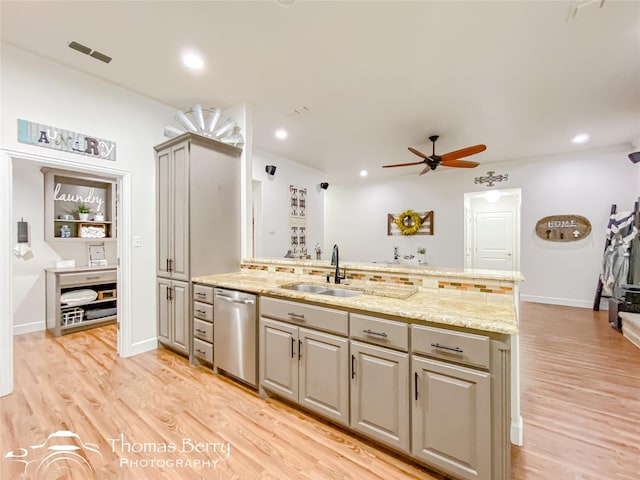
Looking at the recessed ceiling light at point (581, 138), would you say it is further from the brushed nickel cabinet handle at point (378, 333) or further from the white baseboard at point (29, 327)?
the white baseboard at point (29, 327)

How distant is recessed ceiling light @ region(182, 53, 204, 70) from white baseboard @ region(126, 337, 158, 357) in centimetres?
289

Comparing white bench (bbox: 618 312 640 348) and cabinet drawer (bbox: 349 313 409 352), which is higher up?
cabinet drawer (bbox: 349 313 409 352)

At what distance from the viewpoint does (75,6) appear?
75.8 inches

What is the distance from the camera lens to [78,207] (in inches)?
160

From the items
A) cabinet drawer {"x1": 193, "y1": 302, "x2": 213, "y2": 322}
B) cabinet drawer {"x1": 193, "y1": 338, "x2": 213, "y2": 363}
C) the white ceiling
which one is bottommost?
cabinet drawer {"x1": 193, "y1": 338, "x2": 213, "y2": 363}

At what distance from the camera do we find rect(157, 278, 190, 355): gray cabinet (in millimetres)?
2857

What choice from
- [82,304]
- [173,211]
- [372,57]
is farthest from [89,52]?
[82,304]

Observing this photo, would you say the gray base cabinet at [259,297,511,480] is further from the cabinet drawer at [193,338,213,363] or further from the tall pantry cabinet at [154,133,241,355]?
the tall pantry cabinet at [154,133,241,355]

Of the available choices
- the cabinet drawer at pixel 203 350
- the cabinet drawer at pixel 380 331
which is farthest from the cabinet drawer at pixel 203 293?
the cabinet drawer at pixel 380 331

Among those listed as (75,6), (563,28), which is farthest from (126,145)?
(563,28)

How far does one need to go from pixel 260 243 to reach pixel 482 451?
4145 mm

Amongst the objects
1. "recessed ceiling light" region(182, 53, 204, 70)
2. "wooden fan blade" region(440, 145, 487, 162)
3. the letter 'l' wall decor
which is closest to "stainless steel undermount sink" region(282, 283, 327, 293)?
"recessed ceiling light" region(182, 53, 204, 70)

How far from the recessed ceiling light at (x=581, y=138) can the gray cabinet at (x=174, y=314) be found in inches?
231

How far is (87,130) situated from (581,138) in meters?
6.59
